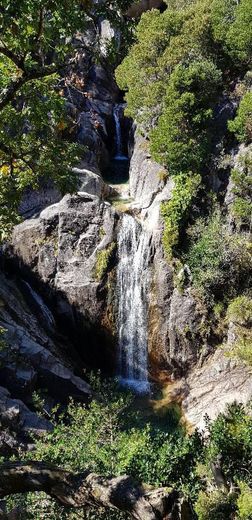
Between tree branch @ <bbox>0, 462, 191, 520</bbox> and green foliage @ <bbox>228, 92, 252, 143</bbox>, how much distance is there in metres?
16.2

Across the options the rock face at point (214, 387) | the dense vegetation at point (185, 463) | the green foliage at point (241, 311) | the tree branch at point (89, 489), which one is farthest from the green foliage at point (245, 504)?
the green foliage at point (241, 311)

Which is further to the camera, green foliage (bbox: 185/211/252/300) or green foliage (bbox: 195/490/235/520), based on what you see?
green foliage (bbox: 185/211/252/300)

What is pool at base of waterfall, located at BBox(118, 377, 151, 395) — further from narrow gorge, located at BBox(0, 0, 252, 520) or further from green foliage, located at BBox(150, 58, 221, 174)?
green foliage, located at BBox(150, 58, 221, 174)

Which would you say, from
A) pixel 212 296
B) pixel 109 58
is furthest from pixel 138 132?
pixel 109 58

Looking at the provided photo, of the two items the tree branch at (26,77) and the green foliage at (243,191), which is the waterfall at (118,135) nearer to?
the green foliage at (243,191)

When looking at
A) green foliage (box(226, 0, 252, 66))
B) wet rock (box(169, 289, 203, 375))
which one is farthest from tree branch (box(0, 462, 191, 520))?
green foliage (box(226, 0, 252, 66))

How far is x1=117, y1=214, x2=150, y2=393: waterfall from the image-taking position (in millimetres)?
19625

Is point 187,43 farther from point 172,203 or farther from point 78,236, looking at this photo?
point 78,236

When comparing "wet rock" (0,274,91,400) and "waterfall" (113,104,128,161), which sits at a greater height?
"waterfall" (113,104,128,161)

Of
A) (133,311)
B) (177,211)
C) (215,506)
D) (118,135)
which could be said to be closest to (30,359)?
(133,311)

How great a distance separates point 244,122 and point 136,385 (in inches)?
493

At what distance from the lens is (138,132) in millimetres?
24875

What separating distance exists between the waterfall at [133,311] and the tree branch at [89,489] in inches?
545

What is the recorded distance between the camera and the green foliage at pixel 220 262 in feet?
59.2
